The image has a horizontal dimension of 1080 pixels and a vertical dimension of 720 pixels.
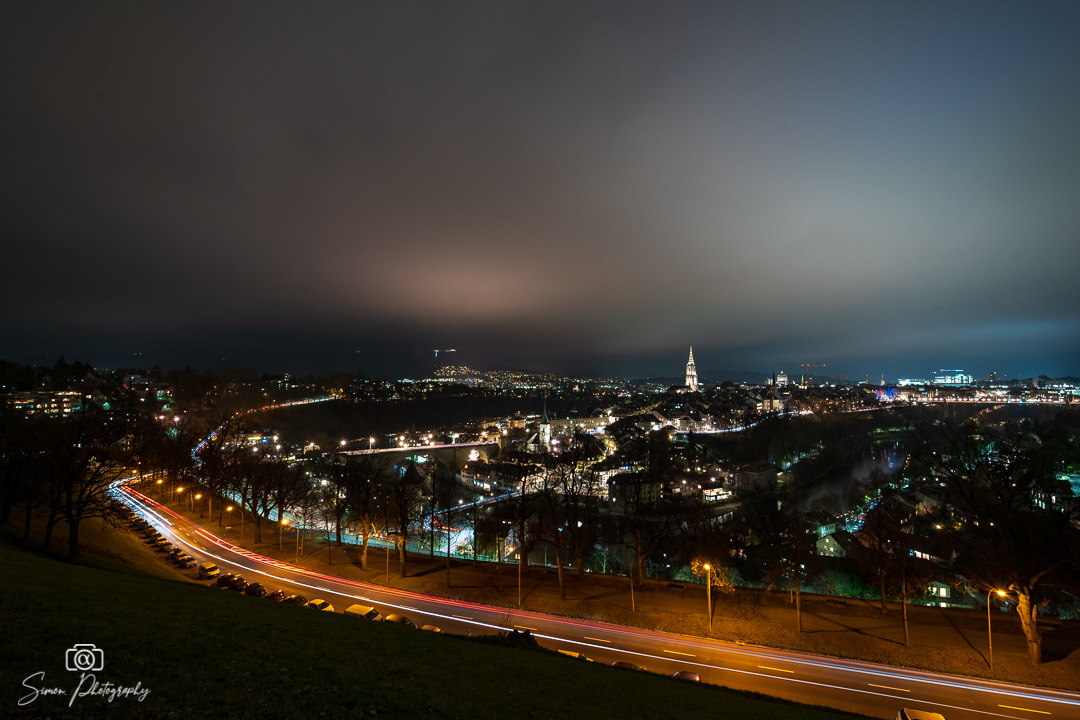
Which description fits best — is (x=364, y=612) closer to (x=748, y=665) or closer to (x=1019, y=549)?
(x=748, y=665)

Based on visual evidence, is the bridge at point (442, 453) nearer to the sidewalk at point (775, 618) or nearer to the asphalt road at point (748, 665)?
the sidewalk at point (775, 618)

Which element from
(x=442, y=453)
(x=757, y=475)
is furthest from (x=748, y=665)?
(x=442, y=453)

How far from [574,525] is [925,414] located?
3878 inches

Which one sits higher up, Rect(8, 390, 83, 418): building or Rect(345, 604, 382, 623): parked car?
Rect(8, 390, 83, 418): building

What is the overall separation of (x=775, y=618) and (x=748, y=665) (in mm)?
3579

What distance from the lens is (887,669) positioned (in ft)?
39.5

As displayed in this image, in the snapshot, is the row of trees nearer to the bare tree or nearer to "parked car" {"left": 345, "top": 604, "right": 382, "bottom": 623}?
"parked car" {"left": 345, "top": 604, "right": 382, "bottom": 623}

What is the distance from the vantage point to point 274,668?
589cm

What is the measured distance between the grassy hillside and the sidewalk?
5.30 m

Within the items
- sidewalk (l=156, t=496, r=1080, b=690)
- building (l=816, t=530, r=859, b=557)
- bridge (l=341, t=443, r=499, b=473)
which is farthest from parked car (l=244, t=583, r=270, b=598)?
bridge (l=341, t=443, r=499, b=473)

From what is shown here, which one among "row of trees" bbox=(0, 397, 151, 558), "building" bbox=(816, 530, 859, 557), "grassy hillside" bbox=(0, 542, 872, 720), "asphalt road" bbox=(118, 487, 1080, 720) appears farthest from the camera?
"building" bbox=(816, 530, 859, 557)

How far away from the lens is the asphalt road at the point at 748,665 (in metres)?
10.5

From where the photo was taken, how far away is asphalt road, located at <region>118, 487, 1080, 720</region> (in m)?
10.5

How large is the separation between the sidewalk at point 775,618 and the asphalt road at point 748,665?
57 centimetres
